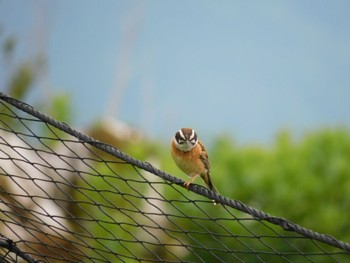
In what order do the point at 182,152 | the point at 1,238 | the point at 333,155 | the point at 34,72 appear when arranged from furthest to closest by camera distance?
the point at 34,72
the point at 333,155
the point at 182,152
the point at 1,238

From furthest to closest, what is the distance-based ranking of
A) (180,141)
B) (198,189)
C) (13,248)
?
(180,141) < (13,248) < (198,189)

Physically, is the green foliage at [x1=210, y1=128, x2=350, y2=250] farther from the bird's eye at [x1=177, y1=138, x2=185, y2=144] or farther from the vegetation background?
the bird's eye at [x1=177, y1=138, x2=185, y2=144]

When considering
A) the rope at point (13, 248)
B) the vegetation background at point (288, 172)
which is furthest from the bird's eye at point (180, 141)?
the vegetation background at point (288, 172)

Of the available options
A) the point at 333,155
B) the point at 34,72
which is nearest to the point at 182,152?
the point at 333,155

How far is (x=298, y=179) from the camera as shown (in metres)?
11.4

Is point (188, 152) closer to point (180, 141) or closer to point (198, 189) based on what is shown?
point (180, 141)

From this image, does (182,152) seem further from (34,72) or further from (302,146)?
(34,72)

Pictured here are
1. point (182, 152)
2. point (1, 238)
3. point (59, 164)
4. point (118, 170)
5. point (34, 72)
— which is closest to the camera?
point (1, 238)

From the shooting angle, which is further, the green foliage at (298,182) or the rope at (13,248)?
the green foliage at (298,182)

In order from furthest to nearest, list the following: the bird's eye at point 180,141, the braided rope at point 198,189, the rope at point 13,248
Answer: the bird's eye at point 180,141, the rope at point 13,248, the braided rope at point 198,189

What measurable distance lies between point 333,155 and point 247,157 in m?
1.23

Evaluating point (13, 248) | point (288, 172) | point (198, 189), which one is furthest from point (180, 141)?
point (288, 172)

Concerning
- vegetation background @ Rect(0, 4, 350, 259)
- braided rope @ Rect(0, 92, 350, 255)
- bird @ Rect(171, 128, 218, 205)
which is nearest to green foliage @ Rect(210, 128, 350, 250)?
vegetation background @ Rect(0, 4, 350, 259)

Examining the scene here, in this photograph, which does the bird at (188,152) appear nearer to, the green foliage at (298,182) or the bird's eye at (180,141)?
the bird's eye at (180,141)
